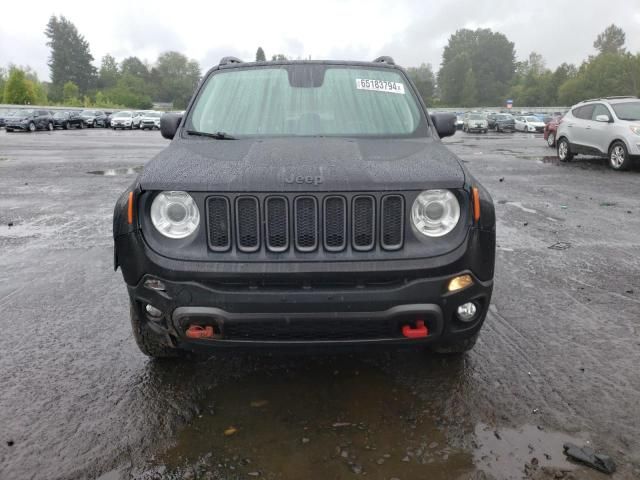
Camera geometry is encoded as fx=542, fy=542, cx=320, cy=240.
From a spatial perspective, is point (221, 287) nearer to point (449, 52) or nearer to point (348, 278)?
point (348, 278)

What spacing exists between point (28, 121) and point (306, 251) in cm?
4107

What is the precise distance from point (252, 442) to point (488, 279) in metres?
1.44

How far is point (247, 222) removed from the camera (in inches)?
105

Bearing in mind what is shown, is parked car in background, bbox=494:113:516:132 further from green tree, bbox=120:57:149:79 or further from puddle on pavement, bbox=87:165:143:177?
green tree, bbox=120:57:149:79

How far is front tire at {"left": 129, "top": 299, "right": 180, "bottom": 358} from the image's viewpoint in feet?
9.41

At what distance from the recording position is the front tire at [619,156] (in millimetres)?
13508

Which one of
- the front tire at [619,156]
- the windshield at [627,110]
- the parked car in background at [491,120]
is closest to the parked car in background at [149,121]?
the parked car in background at [491,120]

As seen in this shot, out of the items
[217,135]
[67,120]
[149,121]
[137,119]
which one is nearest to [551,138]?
[217,135]

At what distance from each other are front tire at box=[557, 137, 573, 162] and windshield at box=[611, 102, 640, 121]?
6.50 ft

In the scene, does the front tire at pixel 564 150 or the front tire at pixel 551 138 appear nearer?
the front tire at pixel 564 150

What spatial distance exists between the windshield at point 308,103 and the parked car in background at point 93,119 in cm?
4897

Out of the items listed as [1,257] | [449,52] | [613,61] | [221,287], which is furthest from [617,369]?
[449,52]

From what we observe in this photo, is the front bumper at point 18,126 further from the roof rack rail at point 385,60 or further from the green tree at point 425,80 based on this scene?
the green tree at point 425,80

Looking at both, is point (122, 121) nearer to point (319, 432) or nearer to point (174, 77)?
point (319, 432)
